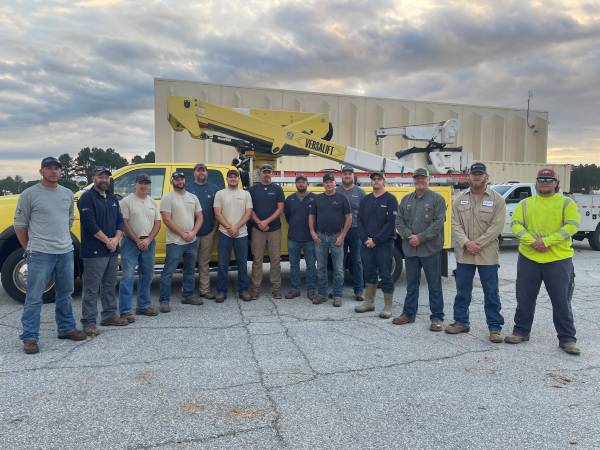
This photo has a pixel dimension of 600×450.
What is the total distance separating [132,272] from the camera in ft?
18.4

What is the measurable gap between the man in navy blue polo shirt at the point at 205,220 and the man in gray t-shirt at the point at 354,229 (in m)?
1.90

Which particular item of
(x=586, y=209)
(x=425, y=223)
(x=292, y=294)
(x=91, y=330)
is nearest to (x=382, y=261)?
(x=425, y=223)

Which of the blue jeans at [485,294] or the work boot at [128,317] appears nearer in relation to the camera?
the blue jeans at [485,294]

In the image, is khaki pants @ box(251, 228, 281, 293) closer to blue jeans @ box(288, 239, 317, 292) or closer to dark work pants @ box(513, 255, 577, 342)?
blue jeans @ box(288, 239, 317, 292)

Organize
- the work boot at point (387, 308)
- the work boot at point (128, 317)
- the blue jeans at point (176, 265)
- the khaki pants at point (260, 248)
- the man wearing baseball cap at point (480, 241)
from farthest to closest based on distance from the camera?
the khaki pants at point (260, 248)
the blue jeans at point (176, 265)
the work boot at point (387, 308)
the work boot at point (128, 317)
the man wearing baseball cap at point (480, 241)

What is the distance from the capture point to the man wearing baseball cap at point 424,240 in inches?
208

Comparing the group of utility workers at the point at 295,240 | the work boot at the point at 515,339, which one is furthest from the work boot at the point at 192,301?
the work boot at the point at 515,339

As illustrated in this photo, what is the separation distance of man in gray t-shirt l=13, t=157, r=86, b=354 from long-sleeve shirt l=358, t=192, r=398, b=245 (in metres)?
3.50

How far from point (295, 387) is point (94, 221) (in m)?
2.87

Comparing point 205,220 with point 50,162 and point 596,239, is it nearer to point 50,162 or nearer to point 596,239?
point 50,162

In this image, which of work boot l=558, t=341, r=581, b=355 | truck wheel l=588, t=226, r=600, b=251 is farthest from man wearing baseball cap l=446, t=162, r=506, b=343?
truck wheel l=588, t=226, r=600, b=251

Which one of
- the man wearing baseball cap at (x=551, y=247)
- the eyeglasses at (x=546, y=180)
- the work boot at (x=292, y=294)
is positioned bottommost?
the work boot at (x=292, y=294)

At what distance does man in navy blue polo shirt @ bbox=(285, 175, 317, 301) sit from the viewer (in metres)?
6.59

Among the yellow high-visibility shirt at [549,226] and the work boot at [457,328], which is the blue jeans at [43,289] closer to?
the work boot at [457,328]
